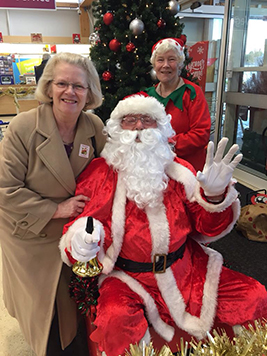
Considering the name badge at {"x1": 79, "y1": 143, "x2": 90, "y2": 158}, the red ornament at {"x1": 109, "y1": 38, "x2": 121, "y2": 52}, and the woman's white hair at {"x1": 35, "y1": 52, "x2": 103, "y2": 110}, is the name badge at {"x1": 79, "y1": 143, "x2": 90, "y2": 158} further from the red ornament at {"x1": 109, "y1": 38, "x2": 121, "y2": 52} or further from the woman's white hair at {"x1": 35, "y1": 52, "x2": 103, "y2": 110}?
the red ornament at {"x1": 109, "y1": 38, "x2": 121, "y2": 52}

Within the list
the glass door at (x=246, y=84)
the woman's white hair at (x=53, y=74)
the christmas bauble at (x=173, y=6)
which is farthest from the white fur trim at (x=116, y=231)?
the glass door at (x=246, y=84)

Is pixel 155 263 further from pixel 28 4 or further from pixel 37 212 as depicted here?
pixel 28 4

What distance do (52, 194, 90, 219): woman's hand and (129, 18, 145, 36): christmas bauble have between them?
2016 millimetres

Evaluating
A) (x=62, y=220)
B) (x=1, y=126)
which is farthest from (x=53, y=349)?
(x=1, y=126)

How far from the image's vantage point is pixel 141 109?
149cm

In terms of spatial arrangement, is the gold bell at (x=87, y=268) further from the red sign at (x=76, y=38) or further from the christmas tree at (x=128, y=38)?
the red sign at (x=76, y=38)

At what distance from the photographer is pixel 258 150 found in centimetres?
464

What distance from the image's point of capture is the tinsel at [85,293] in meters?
1.37

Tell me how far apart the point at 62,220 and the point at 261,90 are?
149 inches

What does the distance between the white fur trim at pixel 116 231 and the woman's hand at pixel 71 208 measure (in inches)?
6.7

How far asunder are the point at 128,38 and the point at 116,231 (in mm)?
2269

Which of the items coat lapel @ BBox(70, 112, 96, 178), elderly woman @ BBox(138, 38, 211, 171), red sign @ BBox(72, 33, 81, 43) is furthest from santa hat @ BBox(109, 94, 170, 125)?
red sign @ BBox(72, 33, 81, 43)

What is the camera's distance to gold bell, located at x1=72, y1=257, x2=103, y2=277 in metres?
1.17

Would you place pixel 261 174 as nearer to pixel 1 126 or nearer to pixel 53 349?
pixel 53 349
